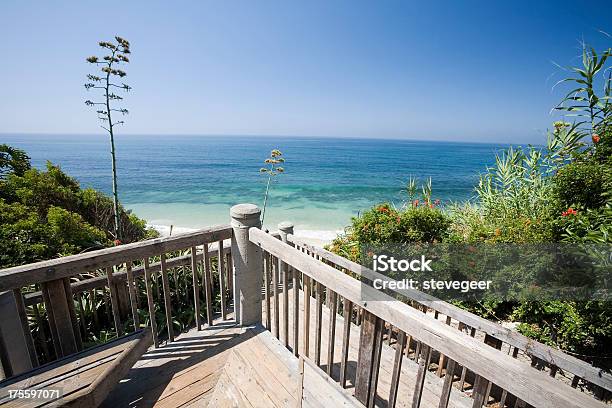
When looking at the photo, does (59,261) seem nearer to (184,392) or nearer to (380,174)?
(184,392)

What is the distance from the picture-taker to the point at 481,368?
102 cm

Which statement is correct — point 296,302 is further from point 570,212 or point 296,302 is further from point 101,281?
point 570,212

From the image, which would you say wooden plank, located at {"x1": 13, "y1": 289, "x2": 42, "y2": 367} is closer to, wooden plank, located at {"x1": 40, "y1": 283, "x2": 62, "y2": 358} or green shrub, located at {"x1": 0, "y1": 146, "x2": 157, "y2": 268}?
wooden plank, located at {"x1": 40, "y1": 283, "x2": 62, "y2": 358}

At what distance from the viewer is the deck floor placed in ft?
6.51

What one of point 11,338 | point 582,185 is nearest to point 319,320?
point 11,338

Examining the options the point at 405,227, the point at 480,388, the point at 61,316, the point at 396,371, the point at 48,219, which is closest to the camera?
the point at 480,388

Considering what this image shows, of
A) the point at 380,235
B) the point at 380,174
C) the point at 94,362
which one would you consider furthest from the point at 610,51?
the point at 380,174

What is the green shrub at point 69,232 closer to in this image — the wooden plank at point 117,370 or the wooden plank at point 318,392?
the wooden plank at point 117,370

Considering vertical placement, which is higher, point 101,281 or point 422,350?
point 422,350

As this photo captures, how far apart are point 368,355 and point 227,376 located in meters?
1.29

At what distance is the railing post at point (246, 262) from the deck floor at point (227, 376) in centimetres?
23

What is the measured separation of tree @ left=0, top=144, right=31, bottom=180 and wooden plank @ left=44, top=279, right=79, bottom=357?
6325 millimetres

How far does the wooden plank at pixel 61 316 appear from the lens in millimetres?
1863

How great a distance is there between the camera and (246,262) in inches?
99.9
